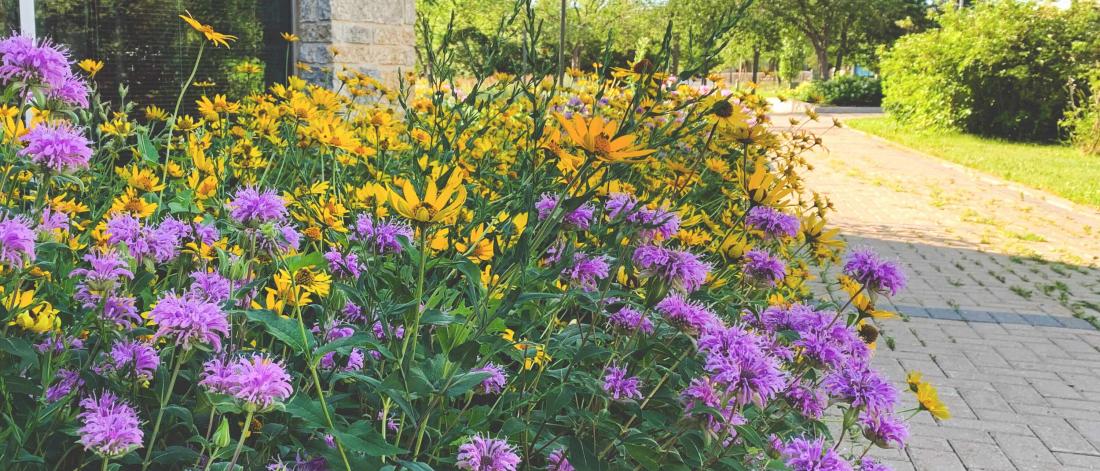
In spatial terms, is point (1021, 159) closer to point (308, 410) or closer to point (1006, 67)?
point (1006, 67)

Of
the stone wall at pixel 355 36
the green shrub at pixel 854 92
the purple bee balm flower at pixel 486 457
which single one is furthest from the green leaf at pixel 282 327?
the green shrub at pixel 854 92

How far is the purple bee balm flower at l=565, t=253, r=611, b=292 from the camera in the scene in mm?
1599

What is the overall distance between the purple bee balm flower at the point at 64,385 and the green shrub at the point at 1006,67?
57.7ft

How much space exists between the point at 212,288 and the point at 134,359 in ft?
0.47

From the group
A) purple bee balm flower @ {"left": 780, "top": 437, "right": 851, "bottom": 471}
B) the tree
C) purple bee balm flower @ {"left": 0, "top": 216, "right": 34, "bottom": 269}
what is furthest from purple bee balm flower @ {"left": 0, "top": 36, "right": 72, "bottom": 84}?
the tree

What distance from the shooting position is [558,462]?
1473mm

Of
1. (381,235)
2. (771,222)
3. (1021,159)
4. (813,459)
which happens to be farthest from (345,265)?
(1021,159)

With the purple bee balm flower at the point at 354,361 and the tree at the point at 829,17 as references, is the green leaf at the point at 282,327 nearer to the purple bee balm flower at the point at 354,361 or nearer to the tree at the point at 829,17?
the purple bee balm flower at the point at 354,361

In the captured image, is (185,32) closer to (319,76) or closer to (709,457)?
(319,76)

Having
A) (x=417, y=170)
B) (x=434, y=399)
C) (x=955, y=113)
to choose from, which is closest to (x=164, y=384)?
(x=434, y=399)

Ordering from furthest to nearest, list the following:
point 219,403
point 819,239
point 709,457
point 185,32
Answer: point 185,32 < point 819,239 < point 709,457 < point 219,403

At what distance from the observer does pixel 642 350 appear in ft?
4.93

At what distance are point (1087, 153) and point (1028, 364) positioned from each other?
11.5 m

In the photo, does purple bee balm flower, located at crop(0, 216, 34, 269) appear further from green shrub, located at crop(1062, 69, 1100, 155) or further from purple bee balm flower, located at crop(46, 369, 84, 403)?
green shrub, located at crop(1062, 69, 1100, 155)
